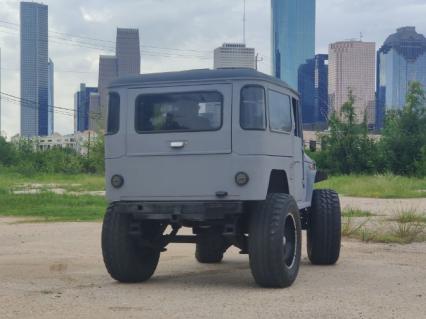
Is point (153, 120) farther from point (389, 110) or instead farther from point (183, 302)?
point (389, 110)

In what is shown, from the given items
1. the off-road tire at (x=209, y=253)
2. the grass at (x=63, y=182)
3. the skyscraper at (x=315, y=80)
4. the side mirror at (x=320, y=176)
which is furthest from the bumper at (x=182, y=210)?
the skyscraper at (x=315, y=80)

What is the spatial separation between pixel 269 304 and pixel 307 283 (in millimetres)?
1737

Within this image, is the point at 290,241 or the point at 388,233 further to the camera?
the point at 388,233

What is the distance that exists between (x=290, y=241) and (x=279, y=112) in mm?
1625

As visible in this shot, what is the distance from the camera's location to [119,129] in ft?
31.4

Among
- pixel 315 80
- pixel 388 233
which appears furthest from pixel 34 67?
pixel 388 233

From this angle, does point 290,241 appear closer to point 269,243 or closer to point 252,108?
point 269,243

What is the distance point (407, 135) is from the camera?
185ft

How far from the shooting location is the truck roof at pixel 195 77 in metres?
9.23

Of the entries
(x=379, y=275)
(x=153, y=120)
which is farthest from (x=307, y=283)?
(x=153, y=120)

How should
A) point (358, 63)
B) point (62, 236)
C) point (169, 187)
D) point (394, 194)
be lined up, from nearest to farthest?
point (169, 187) < point (62, 236) < point (394, 194) < point (358, 63)

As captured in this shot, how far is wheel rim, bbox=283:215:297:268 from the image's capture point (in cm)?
949

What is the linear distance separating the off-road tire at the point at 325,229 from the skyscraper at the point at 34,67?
94.5 meters

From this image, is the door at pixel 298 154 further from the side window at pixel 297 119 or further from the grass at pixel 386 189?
the grass at pixel 386 189
